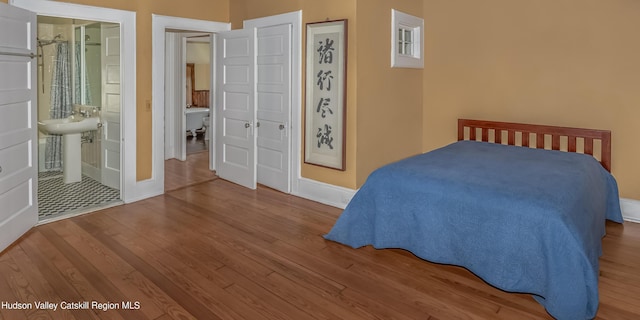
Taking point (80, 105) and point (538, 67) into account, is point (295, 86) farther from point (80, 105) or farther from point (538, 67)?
point (80, 105)

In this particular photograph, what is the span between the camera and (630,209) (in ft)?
14.9

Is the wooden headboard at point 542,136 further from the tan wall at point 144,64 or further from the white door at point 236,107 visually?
the tan wall at point 144,64

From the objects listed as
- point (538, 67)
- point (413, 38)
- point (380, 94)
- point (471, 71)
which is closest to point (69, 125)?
point (380, 94)

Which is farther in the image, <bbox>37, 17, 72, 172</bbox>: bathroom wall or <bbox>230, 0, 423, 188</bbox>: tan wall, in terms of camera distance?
<bbox>37, 17, 72, 172</bbox>: bathroom wall

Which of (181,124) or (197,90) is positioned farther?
(197,90)

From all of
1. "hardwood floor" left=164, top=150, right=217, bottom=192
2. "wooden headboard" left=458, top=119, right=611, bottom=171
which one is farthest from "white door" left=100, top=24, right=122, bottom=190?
"wooden headboard" left=458, top=119, right=611, bottom=171

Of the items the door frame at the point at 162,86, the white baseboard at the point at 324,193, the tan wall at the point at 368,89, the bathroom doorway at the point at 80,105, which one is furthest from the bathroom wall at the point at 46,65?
the white baseboard at the point at 324,193

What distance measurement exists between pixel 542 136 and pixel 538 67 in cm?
82

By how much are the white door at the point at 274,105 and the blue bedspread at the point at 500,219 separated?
2.03 m

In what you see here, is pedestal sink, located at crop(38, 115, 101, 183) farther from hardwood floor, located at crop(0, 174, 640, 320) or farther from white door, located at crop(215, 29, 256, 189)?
hardwood floor, located at crop(0, 174, 640, 320)

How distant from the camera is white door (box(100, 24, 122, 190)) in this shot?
530cm

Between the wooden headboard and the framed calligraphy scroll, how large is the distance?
71.6 inches

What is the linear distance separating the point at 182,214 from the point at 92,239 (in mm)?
1001

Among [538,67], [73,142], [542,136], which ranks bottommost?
[73,142]
